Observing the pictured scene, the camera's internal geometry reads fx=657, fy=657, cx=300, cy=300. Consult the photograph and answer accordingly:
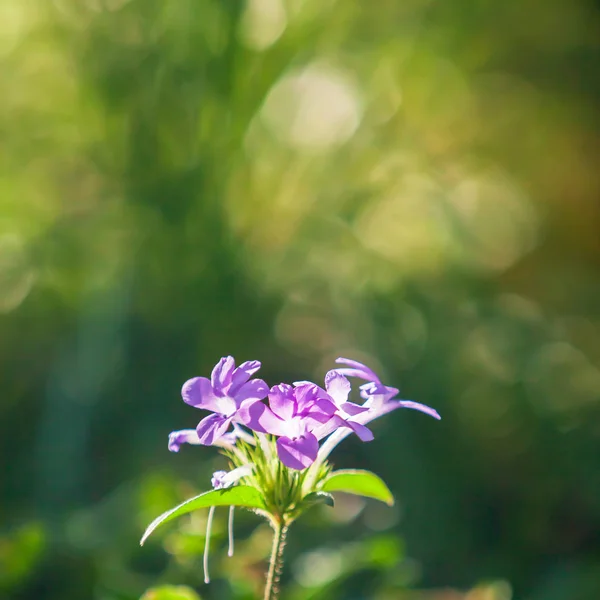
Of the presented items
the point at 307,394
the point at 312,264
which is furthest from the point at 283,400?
the point at 312,264

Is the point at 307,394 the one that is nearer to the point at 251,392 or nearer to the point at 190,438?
the point at 251,392

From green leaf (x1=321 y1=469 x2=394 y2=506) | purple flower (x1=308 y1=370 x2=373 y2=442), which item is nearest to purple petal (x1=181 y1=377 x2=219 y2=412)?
purple flower (x1=308 y1=370 x2=373 y2=442)

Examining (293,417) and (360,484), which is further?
(360,484)

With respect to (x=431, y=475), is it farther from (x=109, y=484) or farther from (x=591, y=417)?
(x=109, y=484)

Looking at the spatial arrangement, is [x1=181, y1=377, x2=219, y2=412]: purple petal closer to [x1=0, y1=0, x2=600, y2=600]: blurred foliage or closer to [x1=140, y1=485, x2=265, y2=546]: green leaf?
[x1=140, y1=485, x2=265, y2=546]: green leaf

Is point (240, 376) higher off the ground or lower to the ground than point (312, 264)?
lower

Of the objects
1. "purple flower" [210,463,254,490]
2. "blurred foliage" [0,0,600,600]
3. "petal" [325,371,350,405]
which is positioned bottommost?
"purple flower" [210,463,254,490]

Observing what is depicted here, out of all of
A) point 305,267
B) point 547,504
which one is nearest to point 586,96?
point 305,267
